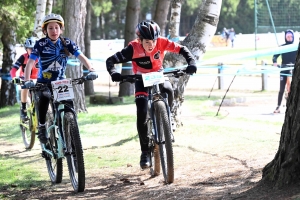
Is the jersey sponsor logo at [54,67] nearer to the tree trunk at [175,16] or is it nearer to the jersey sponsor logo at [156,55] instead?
the jersey sponsor logo at [156,55]

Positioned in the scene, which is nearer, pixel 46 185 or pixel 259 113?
pixel 46 185

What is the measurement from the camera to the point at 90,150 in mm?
10156

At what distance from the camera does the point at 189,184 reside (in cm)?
677

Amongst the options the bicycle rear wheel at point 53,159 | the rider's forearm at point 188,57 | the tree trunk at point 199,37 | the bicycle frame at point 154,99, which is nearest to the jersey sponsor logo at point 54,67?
the bicycle rear wheel at point 53,159

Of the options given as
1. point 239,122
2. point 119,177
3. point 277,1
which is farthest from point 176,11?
point 277,1

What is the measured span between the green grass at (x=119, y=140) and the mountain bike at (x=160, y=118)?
158 centimetres

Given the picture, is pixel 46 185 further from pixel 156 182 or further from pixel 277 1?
pixel 277 1

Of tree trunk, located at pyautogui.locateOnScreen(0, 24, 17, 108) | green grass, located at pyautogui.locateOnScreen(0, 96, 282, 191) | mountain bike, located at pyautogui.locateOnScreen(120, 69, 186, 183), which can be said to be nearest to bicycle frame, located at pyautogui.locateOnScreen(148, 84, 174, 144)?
mountain bike, located at pyautogui.locateOnScreen(120, 69, 186, 183)

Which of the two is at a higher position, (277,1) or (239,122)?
(277,1)

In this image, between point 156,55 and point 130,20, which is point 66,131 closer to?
point 156,55

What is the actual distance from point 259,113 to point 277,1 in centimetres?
750

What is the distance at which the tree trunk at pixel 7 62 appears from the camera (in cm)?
1964

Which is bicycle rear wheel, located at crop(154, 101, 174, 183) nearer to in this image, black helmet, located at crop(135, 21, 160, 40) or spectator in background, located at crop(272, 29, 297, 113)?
black helmet, located at crop(135, 21, 160, 40)

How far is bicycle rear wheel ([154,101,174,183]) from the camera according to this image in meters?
6.74
